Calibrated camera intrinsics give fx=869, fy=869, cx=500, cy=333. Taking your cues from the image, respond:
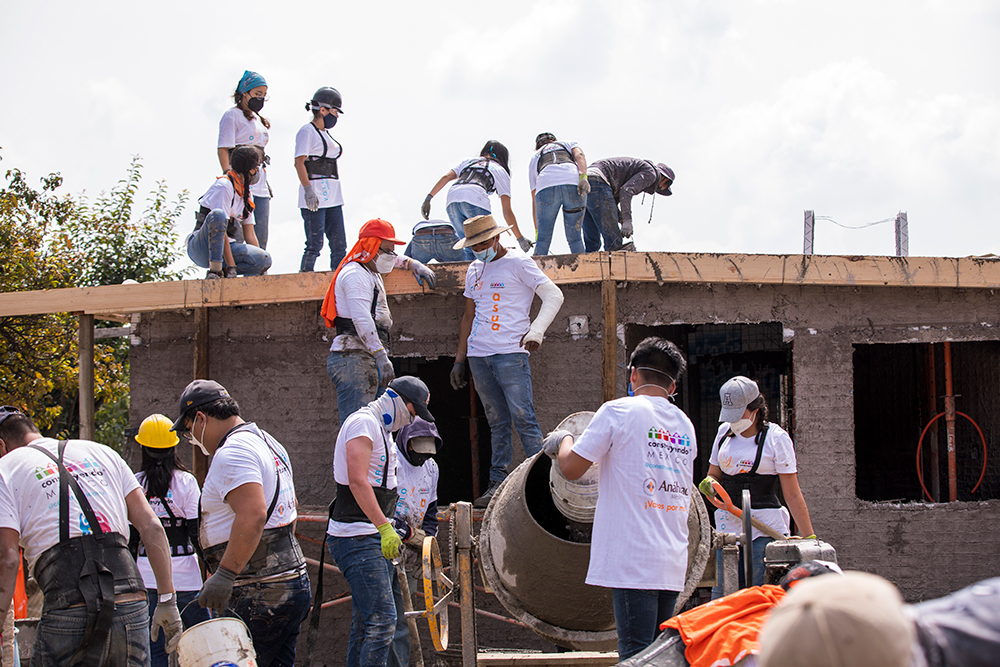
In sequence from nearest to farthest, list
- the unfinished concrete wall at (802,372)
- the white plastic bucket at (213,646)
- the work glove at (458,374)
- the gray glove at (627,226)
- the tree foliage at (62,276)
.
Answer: the white plastic bucket at (213,646) → the work glove at (458,374) → the unfinished concrete wall at (802,372) → the gray glove at (627,226) → the tree foliage at (62,276)

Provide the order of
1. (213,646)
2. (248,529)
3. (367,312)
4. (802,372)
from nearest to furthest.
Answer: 1. (213,646)
2. (248,529)
3. (367,312)
4. (802,372)

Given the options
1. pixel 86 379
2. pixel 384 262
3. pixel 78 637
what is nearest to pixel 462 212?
pixel 384 262

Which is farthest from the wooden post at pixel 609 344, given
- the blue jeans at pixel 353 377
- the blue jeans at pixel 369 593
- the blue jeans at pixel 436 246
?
the blue jeans at pixel 369 593

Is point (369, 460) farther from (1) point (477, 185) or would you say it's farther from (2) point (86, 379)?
(2) point (86, 379)

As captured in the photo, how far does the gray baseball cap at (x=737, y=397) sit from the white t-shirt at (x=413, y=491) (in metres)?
1.82

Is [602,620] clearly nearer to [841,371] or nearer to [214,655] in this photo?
[214,655]

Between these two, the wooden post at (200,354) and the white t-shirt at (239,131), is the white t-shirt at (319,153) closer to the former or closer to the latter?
the white t-shirt at (239,131)

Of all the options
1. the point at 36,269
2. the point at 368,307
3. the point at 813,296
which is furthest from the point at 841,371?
the point at 36,269

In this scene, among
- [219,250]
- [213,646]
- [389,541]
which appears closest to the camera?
[213,646]

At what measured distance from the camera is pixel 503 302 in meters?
5.86

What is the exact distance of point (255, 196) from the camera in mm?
7883

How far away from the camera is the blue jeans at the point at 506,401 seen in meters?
5.80

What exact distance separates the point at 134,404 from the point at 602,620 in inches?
187

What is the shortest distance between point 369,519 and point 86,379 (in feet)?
15.0
